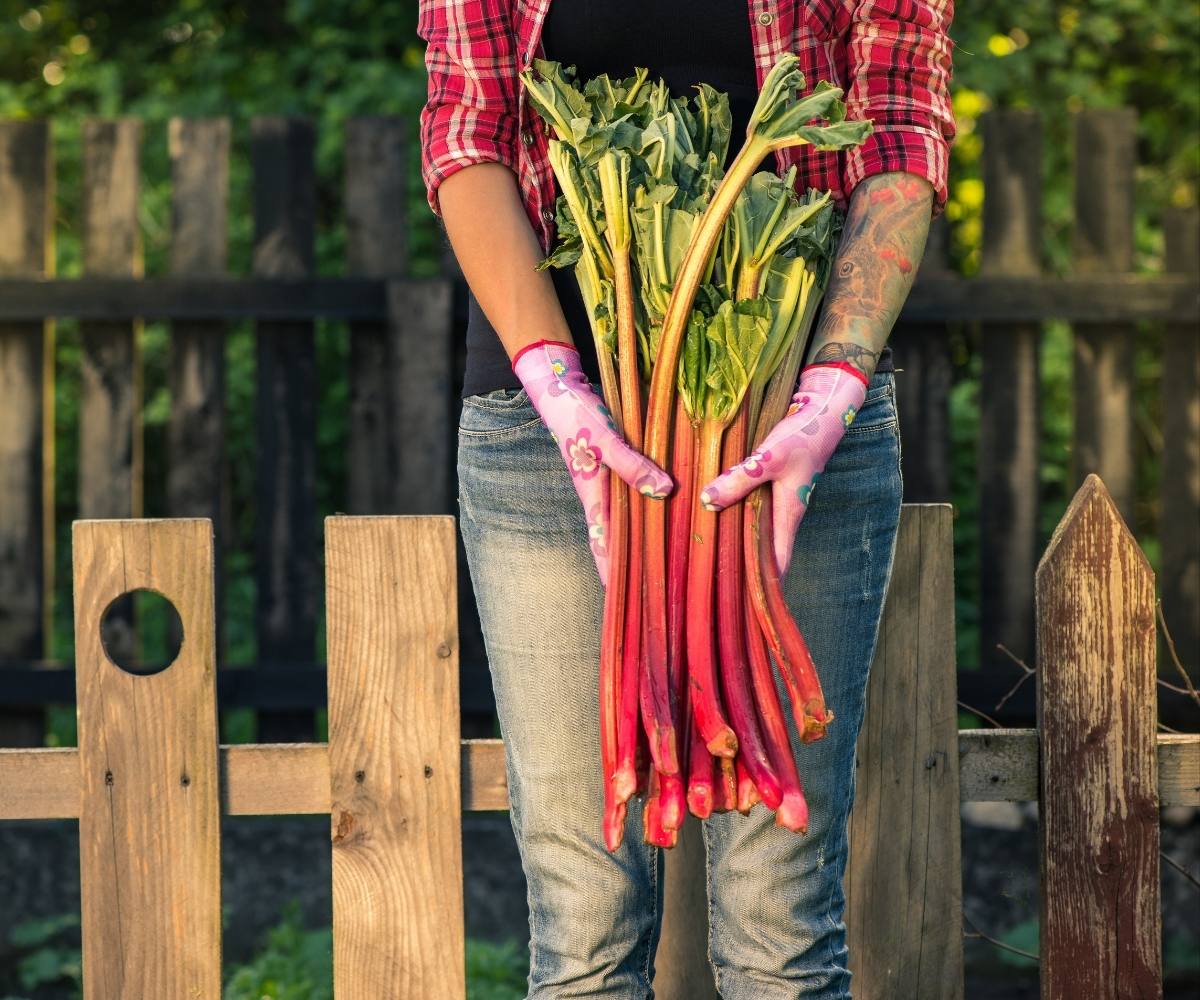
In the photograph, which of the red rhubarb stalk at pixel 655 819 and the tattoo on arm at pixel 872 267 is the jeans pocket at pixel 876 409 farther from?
the red rhubarb stalk at pixel 655 819

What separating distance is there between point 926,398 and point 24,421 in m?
2.75

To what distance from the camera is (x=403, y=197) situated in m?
4.16

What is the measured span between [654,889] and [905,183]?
99 centimetres

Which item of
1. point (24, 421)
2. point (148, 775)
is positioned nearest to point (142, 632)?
point (24, 421)

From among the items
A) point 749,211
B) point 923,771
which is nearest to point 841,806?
point 923,771

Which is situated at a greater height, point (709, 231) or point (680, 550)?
point (709, 231)

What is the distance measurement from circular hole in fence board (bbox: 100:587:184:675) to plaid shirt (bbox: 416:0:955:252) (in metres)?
2.80

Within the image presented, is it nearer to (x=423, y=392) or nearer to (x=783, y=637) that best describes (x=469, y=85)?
(x=783, y=637)

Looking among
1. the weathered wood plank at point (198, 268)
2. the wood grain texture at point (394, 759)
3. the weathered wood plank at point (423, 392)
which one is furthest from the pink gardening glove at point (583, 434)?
the weathered wood plank at point (198, 268)

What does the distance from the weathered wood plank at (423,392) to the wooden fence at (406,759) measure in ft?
6.63

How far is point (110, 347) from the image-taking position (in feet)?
13.6

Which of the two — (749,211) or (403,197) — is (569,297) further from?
(403,197)

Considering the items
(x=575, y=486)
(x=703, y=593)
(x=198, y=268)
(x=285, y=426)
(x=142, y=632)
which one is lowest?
(x=142, y=632)

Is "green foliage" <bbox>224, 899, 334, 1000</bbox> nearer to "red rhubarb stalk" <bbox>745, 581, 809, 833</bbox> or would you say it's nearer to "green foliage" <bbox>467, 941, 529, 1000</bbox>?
"green foliage" <bbox>467, 941, 529, 1000</bbox>
